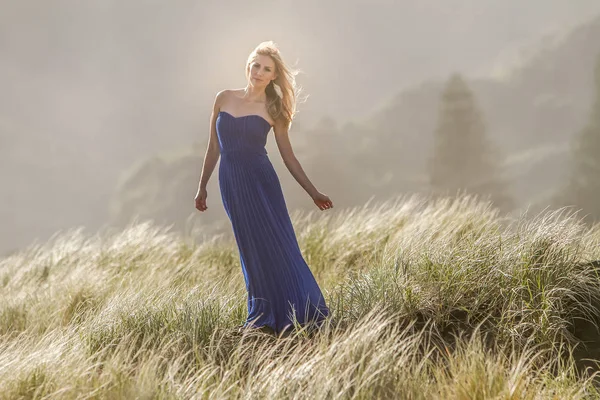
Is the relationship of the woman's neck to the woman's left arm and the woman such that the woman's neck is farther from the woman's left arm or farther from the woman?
the woman's left arm

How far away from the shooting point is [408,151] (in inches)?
1873

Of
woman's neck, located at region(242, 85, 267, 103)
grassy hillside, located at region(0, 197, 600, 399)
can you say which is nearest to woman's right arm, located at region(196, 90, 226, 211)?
woman's neck, located at region(242, 85, 267, 103)

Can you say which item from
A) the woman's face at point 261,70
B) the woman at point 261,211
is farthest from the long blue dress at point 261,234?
the woman's face at point 261,70

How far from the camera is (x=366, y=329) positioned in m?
3.78

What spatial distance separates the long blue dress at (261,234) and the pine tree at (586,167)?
21196 mm

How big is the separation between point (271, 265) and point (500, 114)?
168 feet

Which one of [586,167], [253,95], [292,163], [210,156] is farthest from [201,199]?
[586,167]

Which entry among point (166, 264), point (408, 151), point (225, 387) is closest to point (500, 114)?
point (408, 151)

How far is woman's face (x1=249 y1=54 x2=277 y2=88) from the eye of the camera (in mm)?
4820

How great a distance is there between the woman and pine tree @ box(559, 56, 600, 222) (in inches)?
834

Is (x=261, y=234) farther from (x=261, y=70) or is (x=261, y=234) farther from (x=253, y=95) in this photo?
(x=261, y=70)

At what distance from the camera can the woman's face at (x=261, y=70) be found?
15.8 ft

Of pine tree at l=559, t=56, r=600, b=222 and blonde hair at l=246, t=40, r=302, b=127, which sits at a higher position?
blonde hair at l=246, t=40, r=302, b=127

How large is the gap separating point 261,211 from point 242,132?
569 mm
